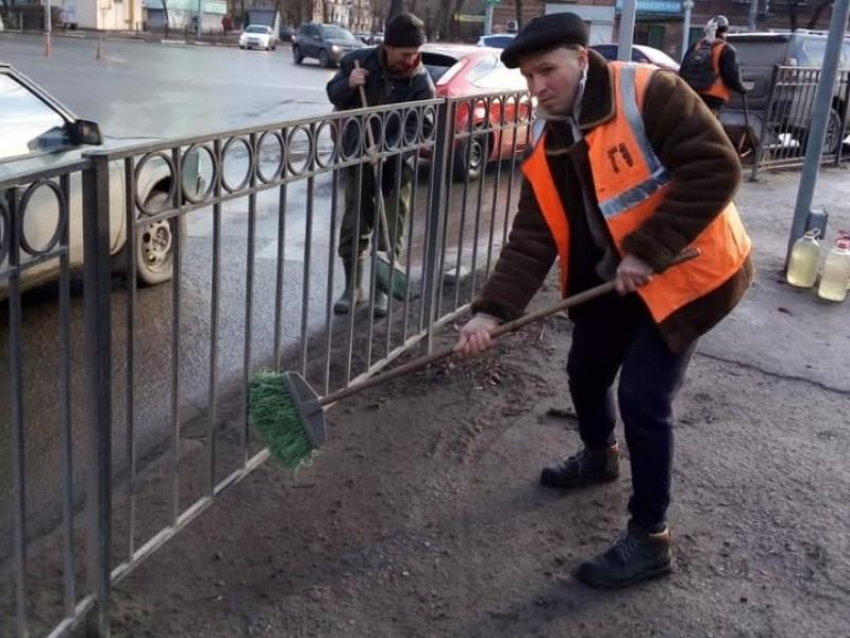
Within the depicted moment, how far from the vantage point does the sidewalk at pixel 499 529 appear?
9.39ft

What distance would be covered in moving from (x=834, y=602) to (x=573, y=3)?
171ft

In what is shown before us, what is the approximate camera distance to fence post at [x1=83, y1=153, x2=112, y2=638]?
2.37 m

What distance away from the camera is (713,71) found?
9.96 m

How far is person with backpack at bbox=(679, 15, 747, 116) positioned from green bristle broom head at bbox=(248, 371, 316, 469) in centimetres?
780

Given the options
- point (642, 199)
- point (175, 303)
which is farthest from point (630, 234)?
point (175, 303)

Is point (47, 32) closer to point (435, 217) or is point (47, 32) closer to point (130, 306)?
point (435, 217)

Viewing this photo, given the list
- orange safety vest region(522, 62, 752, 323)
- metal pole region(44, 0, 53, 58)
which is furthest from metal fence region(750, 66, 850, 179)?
metal pole region(44, 0, 53, 58)

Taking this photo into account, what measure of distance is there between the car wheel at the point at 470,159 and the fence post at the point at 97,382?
2330mm

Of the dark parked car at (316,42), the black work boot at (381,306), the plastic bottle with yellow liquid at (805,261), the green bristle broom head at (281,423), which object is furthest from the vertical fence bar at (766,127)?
the dark parked car at (316,42)

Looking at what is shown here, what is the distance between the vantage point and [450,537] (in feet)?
10.7

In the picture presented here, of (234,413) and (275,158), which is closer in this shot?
(275,158)

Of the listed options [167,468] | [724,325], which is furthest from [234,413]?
[724,325]

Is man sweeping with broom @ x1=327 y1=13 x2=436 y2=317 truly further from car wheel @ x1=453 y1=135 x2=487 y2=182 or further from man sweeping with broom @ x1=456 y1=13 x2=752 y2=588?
man sweeping with broom @ x1=456 y1=13 x2=752 y2=588

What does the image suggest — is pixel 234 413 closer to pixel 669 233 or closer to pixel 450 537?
pixel 450 537
